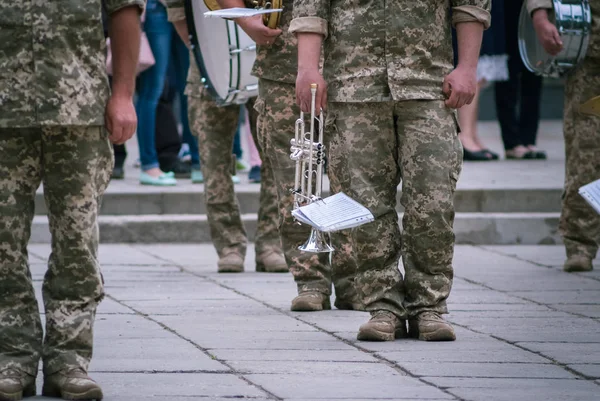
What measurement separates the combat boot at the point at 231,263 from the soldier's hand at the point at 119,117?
10.9 ft

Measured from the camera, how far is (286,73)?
20.2 feet

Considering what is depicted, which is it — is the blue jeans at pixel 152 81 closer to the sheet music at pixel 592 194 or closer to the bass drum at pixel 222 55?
the bass drum at pixel 222 55

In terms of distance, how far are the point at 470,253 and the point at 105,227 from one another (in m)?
2.45

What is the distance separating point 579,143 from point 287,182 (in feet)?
6.22

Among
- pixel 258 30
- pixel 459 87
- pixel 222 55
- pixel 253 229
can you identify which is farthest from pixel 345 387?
pixel 253 229

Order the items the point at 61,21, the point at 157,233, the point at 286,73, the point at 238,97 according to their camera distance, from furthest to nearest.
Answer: the point at 157,233 → the point at 238,97 → the point at 286,73 → the point at 61,21

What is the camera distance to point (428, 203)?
5.12 meters

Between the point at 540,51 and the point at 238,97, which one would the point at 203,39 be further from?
the point at 540,51

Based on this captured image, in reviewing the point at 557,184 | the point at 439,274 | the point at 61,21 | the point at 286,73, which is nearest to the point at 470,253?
the point at 557,184

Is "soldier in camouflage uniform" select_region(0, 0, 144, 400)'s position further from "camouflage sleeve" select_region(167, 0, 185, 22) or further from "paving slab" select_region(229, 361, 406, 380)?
"camouflage sleeve" select_region(167, 0, 185, 22)

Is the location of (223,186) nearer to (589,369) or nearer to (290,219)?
(290,219)

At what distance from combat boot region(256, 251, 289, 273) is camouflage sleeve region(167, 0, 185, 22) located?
4.67 feet

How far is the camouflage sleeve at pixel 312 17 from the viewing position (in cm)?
519

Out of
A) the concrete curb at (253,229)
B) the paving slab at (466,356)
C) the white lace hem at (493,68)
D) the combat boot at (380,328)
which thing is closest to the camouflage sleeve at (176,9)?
the concrete curb at (253,229)
